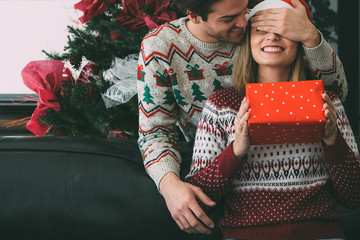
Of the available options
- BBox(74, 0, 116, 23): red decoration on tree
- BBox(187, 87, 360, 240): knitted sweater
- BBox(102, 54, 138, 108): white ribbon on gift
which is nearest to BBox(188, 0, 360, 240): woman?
BBox(187, 87, 360, 240): knitted sweater

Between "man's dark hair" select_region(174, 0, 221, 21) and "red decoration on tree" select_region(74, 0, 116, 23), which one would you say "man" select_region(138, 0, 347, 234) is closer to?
"man's dark hair" select_region(174, 0, 221, 21)

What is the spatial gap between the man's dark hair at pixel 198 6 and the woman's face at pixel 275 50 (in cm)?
17

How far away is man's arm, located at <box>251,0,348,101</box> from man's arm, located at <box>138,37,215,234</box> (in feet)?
1.09

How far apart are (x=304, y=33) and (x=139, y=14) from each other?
2.03 ft

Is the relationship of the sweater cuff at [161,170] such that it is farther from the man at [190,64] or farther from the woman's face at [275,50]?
the woman's face at [275,50]

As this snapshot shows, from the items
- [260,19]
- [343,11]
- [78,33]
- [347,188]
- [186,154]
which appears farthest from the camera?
[343,11]

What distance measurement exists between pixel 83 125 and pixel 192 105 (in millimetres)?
525

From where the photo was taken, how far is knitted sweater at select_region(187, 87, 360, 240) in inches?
36.5

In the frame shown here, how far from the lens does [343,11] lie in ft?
6.30

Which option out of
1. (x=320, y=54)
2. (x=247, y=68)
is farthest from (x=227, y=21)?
(x=320, y=54)

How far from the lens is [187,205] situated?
35.8 inches

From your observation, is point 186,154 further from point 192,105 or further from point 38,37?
point 38,37

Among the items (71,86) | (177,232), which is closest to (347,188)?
(177,232)

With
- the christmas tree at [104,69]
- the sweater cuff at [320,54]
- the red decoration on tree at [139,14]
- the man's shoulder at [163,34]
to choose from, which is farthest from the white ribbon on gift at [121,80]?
the sweater cuff at [320,54]
